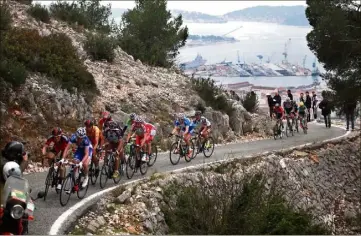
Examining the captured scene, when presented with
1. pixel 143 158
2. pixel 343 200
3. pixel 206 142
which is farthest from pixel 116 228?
pixel 343 200

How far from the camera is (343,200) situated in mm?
22922

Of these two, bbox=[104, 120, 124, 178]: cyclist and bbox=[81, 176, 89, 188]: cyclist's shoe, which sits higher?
bbox=[104, 120, 124, 178]: cyclist

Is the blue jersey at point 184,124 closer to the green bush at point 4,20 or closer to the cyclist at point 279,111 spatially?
the cyclist at point 279,111

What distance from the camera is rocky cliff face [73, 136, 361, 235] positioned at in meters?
11.5

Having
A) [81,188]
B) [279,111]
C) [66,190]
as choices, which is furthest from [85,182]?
[279,111]

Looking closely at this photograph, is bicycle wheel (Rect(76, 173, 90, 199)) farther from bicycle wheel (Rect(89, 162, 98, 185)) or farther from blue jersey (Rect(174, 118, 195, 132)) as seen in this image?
blue jersey (Rect(174, 118, 195, 132))

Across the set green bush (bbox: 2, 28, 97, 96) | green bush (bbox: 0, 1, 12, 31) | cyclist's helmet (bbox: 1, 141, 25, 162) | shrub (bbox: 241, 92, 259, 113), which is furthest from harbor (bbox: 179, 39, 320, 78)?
cyclist's helmet (bbox: 1, 141, 25, 162)

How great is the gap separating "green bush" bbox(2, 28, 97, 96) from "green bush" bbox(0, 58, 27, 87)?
1.24 metres

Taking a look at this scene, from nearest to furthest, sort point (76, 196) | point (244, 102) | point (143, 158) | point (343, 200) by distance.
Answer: point (76, 196) → point (143, 158) → point (343, 200) → point (244, 102)

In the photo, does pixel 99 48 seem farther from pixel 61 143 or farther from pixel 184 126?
pixel 61 143

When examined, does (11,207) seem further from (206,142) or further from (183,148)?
(206,142)

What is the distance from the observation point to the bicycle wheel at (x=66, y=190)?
37.2ft

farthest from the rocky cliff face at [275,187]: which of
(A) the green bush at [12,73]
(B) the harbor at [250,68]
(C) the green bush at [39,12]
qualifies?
(B) the harbor at [250,68]

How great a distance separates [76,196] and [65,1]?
83.9ft
